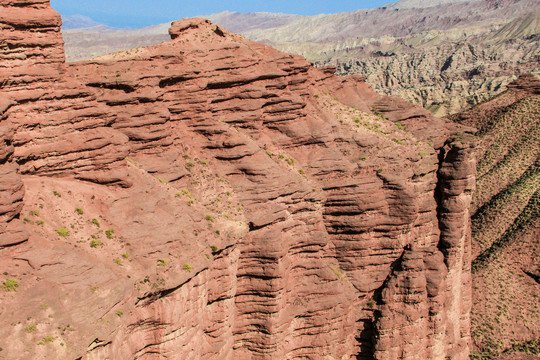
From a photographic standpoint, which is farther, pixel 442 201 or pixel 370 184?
pixel 442 201

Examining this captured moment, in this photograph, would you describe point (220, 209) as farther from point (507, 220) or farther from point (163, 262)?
point (507, 220)

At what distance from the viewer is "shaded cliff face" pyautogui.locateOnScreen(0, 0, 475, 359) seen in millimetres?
25625

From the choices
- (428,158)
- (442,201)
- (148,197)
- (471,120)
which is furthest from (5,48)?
(471,120)

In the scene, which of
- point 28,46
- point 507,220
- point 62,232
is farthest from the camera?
point 507,220

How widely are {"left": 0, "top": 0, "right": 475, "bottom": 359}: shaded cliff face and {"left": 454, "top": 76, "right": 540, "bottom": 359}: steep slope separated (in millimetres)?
8677

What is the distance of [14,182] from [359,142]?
84.2 ft

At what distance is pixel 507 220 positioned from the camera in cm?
7275

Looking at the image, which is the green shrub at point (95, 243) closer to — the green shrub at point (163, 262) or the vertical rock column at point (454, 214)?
the green shrub at point (163, 262)

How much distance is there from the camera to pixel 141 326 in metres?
28.2

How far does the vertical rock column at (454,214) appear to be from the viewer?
4506 cm

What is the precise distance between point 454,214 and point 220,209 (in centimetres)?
2055

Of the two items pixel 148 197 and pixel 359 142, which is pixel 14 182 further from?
pixel 359 142

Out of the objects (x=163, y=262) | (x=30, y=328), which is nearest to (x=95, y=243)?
(x=163, y=262)

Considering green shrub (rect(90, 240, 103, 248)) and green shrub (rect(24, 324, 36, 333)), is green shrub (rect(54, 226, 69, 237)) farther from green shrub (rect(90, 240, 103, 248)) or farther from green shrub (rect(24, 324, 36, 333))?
green shrub (rect(24, 324, 36, 333))
